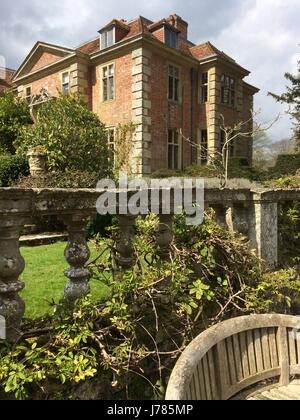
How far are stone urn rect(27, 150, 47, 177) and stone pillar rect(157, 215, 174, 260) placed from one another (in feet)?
29.5

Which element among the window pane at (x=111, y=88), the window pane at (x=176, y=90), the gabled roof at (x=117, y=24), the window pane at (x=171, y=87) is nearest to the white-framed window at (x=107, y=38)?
the gabled roof at (x=117, y=24)

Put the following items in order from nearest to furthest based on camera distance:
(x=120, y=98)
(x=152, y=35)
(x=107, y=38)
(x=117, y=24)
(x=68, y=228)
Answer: (x=68, y=228)
(x=152, y=35)
(x=120, y=98)
(x=117, y=24)
(x=107, y=38)

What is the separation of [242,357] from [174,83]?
18.8 metres

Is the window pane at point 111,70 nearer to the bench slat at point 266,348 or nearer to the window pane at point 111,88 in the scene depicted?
the window pane at point 111,88

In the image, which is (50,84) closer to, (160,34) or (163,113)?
(160,34)

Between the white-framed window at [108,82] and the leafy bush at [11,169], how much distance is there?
309 inches

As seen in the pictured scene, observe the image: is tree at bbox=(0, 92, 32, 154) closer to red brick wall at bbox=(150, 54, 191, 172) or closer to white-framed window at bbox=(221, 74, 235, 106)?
red brick wall at bbox=(150, 54, 191, 172)

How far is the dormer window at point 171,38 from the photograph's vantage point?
1841 cm

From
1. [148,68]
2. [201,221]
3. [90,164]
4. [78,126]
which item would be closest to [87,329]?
[201,221]

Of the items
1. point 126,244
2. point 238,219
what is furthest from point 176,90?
point 126,244

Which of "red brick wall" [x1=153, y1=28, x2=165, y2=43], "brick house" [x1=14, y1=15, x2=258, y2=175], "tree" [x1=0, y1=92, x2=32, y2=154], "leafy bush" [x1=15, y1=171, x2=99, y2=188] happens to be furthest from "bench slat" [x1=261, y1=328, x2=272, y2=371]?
"red brick wall" [x1=153, y1=28, x2=165, y2=43]

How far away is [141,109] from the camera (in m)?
17.1

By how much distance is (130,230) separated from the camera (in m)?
2.59

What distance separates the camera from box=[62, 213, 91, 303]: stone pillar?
2191 mm
